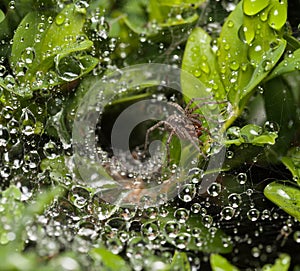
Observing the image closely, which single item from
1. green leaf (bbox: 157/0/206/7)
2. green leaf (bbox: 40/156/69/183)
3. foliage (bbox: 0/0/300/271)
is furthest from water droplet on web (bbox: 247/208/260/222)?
green leaf (bbox: 157/0/206/7)

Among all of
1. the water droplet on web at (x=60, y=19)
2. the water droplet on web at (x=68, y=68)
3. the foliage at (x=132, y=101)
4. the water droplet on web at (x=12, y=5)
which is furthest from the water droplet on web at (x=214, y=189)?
the water droplet on web at (x=12, y=5)

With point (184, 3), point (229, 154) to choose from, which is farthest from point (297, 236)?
point (184, 3)

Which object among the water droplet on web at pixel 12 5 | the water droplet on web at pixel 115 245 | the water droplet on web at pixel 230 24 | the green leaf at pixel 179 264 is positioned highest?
the water droplet on web at pixel 230 24

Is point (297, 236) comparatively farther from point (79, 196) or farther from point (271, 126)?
point (79, 196)

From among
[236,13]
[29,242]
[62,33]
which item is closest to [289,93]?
[236,13]

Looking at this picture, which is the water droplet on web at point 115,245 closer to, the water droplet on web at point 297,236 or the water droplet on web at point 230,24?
the water droplet on web at point 297,236

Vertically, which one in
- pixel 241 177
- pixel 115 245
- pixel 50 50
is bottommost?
pixel 115 245
